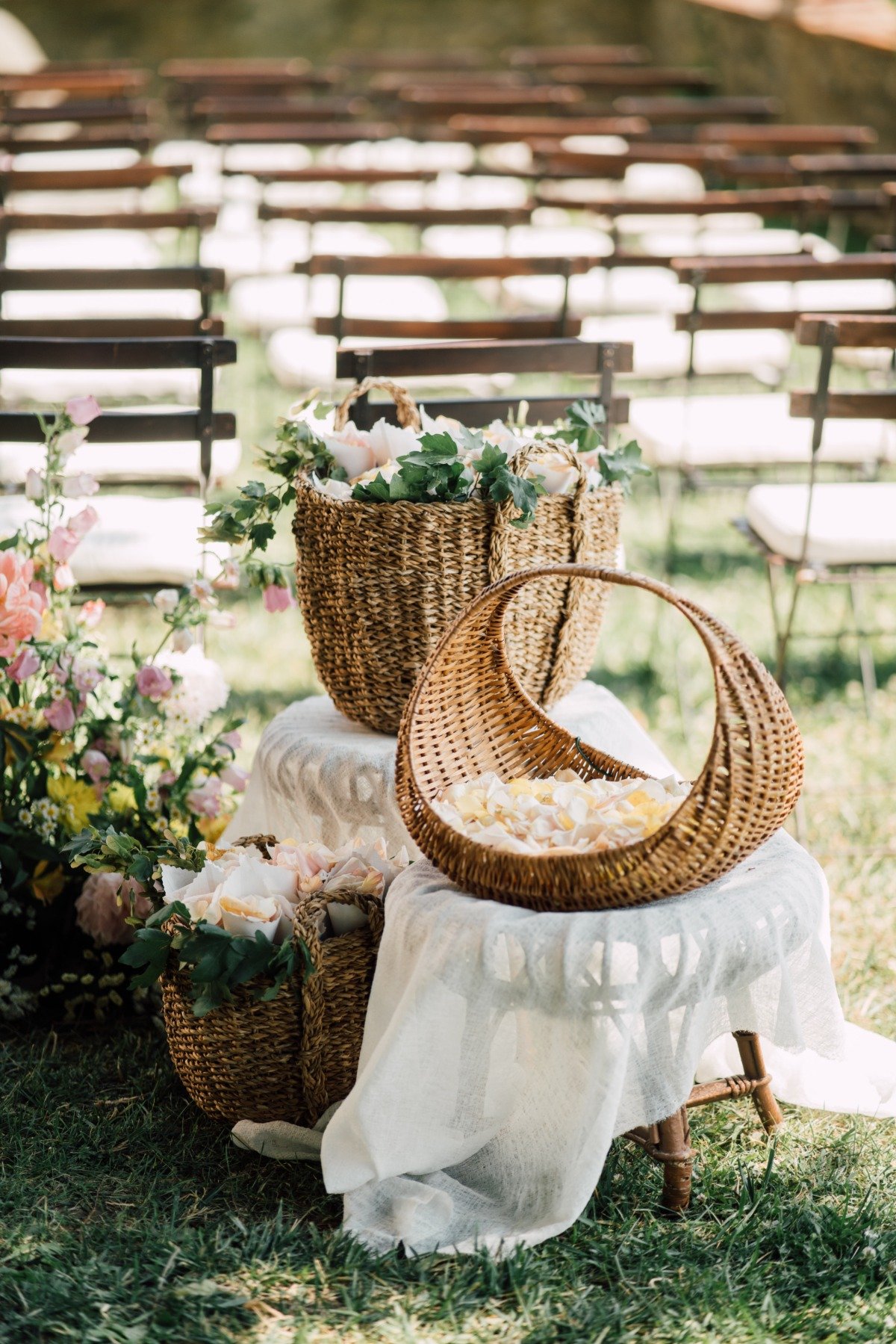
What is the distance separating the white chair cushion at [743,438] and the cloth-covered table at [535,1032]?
195 centimetres

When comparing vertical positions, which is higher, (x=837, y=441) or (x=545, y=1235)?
(x=837, y=441)

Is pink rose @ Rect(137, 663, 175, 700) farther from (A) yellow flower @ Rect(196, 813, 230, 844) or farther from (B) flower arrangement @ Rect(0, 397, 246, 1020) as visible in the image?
(A) yellow flower @ Rect(196, 813, 230, 844)

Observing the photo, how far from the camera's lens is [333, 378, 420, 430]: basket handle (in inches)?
105

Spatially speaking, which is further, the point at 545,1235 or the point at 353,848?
the point at 353,848

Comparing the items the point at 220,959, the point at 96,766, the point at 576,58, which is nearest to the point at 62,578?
the point at 96,766

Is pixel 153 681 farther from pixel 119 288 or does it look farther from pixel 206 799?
pixel 119 288

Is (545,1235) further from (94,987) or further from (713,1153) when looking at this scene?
(94,987)

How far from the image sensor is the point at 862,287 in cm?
541

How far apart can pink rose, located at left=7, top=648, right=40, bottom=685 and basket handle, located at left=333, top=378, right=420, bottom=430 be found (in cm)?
64

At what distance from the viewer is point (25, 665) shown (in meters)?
2.58

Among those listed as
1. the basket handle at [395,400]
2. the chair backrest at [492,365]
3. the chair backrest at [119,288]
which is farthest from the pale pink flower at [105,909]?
the chair backrest at [119,288]

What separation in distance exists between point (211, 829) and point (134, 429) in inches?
31.3

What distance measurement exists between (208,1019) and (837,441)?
2.55 metres

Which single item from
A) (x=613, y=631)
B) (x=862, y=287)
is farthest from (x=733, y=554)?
(x=862, y=287)
